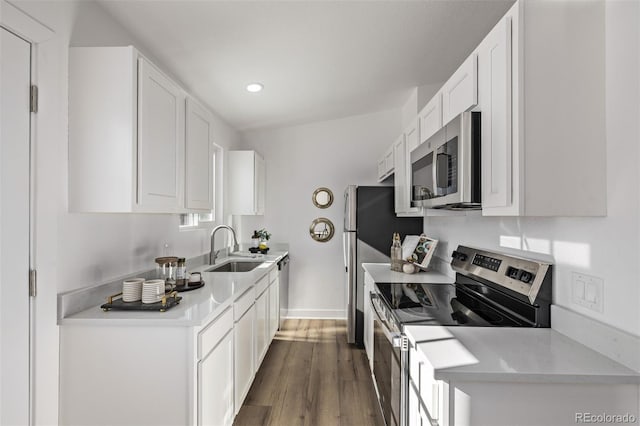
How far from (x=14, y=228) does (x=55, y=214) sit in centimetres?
19

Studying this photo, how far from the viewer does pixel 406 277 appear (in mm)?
2828

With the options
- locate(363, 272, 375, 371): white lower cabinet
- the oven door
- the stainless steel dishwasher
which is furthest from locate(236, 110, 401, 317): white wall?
the oven door

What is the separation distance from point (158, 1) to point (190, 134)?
713mm

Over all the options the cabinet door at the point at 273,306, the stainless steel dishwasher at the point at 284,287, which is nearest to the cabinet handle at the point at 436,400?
the cabinet door at the point at 273,306

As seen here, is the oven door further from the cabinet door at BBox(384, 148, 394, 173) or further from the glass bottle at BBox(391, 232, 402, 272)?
the cabinet door at BBox(384, 148, 394, 173)

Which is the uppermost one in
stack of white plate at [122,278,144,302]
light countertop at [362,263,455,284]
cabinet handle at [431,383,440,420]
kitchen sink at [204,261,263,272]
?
stack of white plate at [122,278,144,302]

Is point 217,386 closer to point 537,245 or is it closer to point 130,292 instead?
point 130,292

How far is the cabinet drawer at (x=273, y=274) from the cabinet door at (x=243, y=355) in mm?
752

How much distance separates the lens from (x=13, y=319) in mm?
1459

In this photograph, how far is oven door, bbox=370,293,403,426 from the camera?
5.68ft

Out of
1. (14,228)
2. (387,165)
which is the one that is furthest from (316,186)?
(14,228)

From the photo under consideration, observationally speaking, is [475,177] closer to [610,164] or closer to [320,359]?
[610,164]

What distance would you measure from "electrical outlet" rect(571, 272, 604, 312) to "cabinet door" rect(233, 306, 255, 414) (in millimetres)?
1777

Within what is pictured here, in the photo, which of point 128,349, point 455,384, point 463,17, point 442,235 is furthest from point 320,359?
point 463,17
